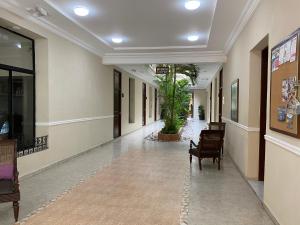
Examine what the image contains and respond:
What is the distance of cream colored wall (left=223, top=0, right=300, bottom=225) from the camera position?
8.50 feet

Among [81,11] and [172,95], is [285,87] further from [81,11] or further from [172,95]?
[172,95]

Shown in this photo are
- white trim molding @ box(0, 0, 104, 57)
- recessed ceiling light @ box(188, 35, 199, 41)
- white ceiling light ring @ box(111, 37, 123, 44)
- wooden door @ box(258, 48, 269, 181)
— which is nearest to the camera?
white trim molding @ box(0, 0, 104, 57)

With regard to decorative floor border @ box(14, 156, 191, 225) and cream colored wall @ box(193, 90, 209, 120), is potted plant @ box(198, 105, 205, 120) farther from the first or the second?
decorative floor border @ box(14, 156, 191, 225)

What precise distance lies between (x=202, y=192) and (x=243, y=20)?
296 centimetres

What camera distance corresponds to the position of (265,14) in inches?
140

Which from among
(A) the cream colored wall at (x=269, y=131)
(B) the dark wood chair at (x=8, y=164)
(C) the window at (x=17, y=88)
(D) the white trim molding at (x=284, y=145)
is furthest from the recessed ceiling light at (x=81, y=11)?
(D) the white trim molding at (x=284, y=145)

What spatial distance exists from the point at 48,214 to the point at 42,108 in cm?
267

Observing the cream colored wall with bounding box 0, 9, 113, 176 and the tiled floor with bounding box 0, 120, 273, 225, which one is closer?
the tiled floor with bounding box 0, 120, 273, 225

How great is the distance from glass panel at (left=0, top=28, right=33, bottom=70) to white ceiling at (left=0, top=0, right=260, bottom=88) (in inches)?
19.2

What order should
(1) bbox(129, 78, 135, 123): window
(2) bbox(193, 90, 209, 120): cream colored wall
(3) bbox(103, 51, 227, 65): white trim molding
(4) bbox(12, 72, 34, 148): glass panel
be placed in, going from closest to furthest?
1. (4) bbox(12, 72, 34, 148): glass panel
2. (3) bbox(103, 51, 227, 65): white trim molding
3. (1) bbox(129, 78, 135, 123): window
4. (2) bbox(193, 90, 209, 120): cream colored wall

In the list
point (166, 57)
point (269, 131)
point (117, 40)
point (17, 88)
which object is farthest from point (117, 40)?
point (269, 131)

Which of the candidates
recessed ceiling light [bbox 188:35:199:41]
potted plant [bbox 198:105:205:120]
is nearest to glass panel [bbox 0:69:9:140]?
recessed ceiling light [bbox 188:35:199:41]

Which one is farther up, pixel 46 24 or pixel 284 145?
pixel 46 24

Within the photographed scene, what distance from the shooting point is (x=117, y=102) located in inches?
421
